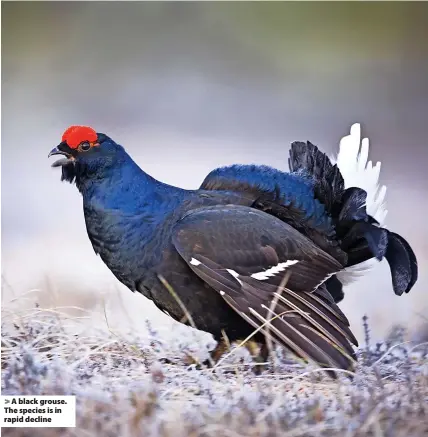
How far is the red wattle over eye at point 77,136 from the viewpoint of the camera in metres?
1.66

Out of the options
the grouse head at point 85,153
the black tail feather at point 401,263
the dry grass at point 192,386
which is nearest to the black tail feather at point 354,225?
the black tail feather at point 401,263

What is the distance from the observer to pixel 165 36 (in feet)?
6.04

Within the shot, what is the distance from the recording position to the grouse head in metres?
1.66

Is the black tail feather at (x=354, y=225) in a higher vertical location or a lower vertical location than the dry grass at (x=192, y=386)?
higher

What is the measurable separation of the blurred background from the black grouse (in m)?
0.11

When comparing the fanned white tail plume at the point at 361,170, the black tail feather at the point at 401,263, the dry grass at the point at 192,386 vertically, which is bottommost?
the dry grass at the point at 192,386

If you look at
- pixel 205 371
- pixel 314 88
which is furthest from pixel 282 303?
pixel 314 88

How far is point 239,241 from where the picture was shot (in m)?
1.58

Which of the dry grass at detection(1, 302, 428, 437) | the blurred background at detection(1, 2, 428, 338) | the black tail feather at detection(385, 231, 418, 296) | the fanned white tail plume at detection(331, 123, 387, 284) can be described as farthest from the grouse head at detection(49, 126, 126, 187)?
the black tail feather at detection(385, 231, 418, 296)

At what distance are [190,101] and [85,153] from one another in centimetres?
37

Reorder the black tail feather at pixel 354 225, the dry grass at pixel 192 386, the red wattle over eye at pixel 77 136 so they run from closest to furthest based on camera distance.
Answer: the dry grass at pixel 192 386 → the red wattle over eye at pixel 77 136 → the black tail feather at pixel 354 225

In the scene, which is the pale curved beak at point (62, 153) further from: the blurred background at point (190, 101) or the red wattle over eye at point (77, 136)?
the blurred background at point (190, 101)

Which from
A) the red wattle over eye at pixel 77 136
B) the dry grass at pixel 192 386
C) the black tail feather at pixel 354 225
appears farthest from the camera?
the black tail feather at pixel 354 225

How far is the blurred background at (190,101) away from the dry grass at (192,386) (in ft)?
0.32
